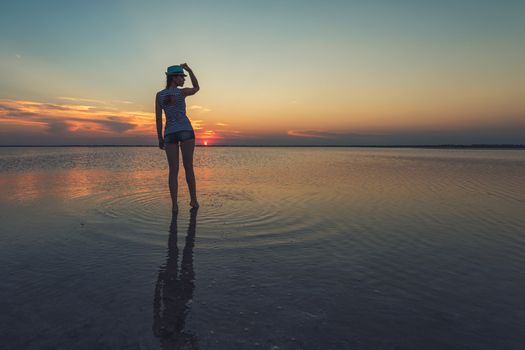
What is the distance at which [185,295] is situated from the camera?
3.10m

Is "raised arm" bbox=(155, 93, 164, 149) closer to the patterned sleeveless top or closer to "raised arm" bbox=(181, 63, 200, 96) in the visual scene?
the patterned sleeveless top

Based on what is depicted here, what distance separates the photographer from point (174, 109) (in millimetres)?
7254

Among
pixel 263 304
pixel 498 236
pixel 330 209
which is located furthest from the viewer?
pixel 330 209

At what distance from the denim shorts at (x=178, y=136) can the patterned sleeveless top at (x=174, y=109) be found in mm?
69

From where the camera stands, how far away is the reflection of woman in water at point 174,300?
7.78 feet

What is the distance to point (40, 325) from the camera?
2.53 m

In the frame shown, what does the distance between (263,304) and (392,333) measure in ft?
3.54

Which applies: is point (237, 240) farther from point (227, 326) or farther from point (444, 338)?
point (444, 338)

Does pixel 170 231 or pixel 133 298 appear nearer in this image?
pixel 133 298

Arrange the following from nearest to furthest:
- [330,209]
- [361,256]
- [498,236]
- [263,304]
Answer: [263,304], [361,256], [498,236], [330,209]

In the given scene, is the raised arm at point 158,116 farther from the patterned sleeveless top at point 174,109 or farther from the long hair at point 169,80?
the long hair at point 169,80

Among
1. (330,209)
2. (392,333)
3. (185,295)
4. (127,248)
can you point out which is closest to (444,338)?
(392,333)

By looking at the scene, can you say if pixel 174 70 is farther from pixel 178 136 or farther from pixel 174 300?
pixel 174 300

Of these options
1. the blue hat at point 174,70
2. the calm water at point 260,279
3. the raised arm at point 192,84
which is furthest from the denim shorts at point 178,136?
the calm water at point 260,279
